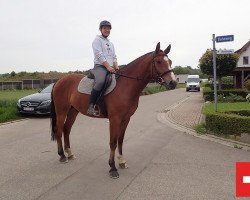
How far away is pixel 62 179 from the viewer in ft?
19.8

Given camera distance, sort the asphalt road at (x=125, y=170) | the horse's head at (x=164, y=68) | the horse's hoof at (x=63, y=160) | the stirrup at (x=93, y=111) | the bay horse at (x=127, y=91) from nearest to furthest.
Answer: the asphalt road at (x=125, y=170) → the horse's head at (x=164, y=68) → the bay horse at (x=127, y=91) → the stirrup at (x=93, y=111) → the horse's hoof at (x=63, y=160)

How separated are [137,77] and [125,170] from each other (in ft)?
6.34

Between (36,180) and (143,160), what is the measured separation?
2517 mm

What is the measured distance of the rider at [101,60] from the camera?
654 cm

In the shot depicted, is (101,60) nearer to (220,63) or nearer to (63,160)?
(63,160)

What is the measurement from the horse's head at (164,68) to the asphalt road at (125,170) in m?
1.79

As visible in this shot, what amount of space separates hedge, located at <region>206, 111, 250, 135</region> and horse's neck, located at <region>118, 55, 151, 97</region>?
12.9 ft

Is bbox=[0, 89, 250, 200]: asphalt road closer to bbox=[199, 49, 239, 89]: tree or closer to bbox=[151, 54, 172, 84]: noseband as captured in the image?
bbox=[151, 54, 172, 84]: noseband

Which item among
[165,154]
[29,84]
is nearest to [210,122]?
[165,154]

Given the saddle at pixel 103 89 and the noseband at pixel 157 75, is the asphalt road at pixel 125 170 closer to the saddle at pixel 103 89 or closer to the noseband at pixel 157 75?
the saddle at pixel 103 89

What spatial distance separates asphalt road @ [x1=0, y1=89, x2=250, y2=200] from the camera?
17.4ft

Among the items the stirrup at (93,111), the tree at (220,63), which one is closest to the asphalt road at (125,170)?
the stirrup at (93,111)

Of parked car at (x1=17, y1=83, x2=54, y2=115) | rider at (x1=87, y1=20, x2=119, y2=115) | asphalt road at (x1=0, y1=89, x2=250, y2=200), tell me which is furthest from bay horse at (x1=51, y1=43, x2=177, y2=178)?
parked car at (x1=17, y1=83, x2=54, y2=115)

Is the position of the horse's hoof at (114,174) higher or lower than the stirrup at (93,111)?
lower
